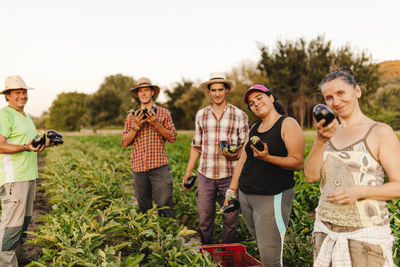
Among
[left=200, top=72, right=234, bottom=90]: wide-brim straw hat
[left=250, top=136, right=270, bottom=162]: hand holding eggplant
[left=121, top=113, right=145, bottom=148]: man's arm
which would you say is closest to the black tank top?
[left=250, top=136, right=270, bottom=162]: hand holding eggplant

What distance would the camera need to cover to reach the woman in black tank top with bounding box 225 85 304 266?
2691 mm

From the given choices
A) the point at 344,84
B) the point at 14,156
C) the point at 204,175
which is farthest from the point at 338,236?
the point at 14,156

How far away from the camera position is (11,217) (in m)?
3.72

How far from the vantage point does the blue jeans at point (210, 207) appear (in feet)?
12.7

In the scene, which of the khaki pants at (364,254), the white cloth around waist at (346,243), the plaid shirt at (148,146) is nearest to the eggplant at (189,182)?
the plaid shirt at (148,146)

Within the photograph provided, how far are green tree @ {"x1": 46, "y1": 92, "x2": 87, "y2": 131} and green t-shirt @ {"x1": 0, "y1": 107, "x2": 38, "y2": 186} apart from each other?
191ft

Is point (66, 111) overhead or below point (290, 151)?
overhead

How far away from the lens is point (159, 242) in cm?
318

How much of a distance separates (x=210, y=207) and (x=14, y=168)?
2.35m

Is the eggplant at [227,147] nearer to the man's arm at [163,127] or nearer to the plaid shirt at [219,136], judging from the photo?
the plaid shirt at [219,136]

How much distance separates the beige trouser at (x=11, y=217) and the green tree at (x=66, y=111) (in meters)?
58.3

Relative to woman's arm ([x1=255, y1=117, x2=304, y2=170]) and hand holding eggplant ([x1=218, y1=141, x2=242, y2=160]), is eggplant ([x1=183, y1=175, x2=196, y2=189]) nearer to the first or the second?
hand holding eggplant ([x1=218, y1=141, x2=242, y2=160])

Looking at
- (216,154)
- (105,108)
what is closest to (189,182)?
(216,154)

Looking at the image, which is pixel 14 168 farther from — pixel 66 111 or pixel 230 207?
pixel 66 111
